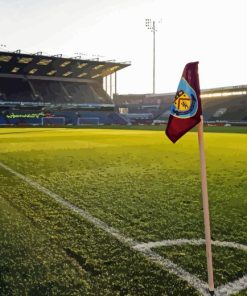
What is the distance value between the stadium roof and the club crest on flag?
55265mm

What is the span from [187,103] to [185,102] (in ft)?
0.06

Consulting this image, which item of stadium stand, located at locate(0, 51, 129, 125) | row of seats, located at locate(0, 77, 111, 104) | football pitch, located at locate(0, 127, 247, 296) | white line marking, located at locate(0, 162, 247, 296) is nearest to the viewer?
white line marking, located at locate(0, 162, 247, 296)

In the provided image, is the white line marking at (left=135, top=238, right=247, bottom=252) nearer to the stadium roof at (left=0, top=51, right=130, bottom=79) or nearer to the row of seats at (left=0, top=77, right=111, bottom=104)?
the stadium roof at (left=0, top=51, right=130, bottom=79)

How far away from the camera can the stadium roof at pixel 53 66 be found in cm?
5563

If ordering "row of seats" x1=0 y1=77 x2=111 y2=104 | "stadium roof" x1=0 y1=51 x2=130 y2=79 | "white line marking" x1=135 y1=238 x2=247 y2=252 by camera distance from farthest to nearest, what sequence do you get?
"row of seats" x1=0 y1=77 x2=111 y2=104
"stadium roof" x1=0 y1=51 x2=130 y2=79
"white line marking" x1=135 y1=238 x2=247 y2=252

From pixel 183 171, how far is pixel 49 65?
186ft

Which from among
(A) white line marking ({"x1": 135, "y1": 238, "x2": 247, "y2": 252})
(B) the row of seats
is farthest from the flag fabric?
(B) the row of seats

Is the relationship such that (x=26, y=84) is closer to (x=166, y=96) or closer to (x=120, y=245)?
(x=166, y=96)

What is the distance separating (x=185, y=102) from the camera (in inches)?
102

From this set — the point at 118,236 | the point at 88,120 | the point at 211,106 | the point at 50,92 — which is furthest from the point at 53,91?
the point at 118,236

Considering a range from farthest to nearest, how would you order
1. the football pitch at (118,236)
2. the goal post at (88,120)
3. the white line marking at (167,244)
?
the goal post at (88,120) < the football pitch at (118,236) < the white line marking at (167,244)

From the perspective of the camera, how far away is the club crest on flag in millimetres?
2564

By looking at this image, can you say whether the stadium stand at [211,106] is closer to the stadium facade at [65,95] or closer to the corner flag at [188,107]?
the stadium facade at [65,95]

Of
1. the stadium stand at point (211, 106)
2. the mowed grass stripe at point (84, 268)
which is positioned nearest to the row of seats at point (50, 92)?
the stadium stand at point (211, 106)
